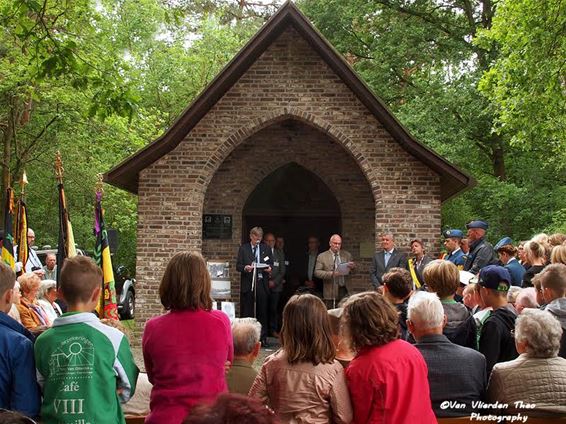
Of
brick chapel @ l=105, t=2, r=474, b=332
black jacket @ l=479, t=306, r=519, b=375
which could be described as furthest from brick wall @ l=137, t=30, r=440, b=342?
black jacket @ l=479, t=306, r=519, b=375

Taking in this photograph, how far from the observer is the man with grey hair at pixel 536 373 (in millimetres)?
4457

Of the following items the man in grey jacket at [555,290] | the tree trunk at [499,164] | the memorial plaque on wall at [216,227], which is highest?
the tree trunk at [499,164]

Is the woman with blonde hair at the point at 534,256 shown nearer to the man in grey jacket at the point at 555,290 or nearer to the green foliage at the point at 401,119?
the man in grey jacket at the point at 555,290

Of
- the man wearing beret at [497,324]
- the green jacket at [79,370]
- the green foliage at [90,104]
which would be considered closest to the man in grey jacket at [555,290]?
the man wearing beret at [497,324]

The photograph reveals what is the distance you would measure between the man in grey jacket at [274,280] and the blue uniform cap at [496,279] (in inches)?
361

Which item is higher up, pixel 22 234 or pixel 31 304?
pixel 22 234

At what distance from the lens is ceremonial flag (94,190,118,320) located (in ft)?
33.6

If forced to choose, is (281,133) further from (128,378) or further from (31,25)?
(128,378)

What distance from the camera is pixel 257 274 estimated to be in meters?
14.2

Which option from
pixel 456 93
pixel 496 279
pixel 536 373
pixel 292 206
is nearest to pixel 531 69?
pixel 292 206

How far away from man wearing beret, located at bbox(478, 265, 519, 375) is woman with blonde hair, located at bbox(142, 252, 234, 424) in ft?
6.30

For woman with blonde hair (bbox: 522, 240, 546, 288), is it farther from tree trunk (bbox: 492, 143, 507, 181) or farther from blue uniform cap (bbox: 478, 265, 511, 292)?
tree trunk (bbox: 492, 143, 507, 181)

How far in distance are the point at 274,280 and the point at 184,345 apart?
416 inches

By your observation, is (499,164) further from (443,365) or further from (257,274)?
(443,365)
